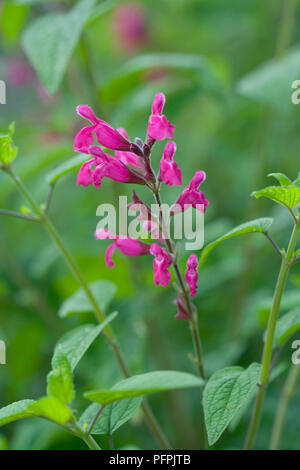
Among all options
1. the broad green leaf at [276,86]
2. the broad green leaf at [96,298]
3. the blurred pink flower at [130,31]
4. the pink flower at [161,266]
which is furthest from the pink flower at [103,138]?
the blurred pink flower at [130,31]

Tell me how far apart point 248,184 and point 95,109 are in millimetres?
599

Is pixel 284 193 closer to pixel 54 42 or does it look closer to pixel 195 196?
pixel 195 196

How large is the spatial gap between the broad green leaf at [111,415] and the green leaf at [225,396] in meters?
0.07

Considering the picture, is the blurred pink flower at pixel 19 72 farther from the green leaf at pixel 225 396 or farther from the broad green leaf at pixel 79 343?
the green leaf at pixel 225 396

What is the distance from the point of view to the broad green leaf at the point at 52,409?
44cm

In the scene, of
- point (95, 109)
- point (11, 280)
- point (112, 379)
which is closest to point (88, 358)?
point (112, 379)

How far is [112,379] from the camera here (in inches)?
36.1

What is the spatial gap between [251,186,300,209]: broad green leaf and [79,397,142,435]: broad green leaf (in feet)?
0.72

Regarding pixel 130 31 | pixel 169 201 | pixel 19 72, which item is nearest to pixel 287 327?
pixel 169 201

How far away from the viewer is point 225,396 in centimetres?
49

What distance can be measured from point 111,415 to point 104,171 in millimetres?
233

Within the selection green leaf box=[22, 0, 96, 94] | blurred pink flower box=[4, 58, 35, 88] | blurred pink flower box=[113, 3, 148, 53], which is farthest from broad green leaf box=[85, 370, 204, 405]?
blurred pink flower box=[113, 3, 148, 53]

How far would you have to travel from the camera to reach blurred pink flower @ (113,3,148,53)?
1.79 meters

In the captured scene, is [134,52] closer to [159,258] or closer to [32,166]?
[32,166]
